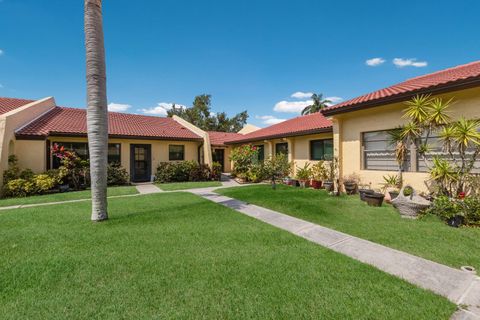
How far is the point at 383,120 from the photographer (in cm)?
803

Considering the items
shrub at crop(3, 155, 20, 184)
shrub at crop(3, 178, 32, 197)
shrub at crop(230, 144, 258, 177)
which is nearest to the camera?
shrub at crop(3, 178, 32, 197)

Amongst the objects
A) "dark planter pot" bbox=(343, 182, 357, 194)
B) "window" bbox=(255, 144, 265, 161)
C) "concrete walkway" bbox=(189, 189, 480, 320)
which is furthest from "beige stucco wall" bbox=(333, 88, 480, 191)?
"window" bbox=(255, 144, 265, 161)

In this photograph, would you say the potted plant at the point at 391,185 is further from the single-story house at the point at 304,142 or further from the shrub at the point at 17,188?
the shrub at the point at 17,188

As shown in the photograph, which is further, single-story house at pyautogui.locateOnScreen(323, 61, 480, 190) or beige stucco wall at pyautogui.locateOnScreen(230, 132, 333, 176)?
beige stucco wall at pyautogui.locateOnScreen(230, 132, 333, 176)

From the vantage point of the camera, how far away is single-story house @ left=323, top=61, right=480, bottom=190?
19.9ft

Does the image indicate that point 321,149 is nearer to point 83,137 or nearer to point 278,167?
point 278,167

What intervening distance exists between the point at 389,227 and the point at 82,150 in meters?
16.0

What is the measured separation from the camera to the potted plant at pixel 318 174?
1101 cm

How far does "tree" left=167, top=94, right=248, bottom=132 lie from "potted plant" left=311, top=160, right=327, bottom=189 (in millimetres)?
31667

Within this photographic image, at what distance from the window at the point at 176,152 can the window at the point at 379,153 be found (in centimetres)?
1268

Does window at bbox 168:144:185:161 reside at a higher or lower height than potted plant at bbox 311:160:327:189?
higher

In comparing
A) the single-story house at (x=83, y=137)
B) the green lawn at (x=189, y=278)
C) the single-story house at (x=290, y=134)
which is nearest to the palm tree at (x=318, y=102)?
the single-story house at (x=290, y=134)

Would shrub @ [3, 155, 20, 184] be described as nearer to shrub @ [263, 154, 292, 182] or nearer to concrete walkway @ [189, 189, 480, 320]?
concrete walkway @ [189, 189, 480, 320]

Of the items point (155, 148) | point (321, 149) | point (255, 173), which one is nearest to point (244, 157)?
point (255, 173)
